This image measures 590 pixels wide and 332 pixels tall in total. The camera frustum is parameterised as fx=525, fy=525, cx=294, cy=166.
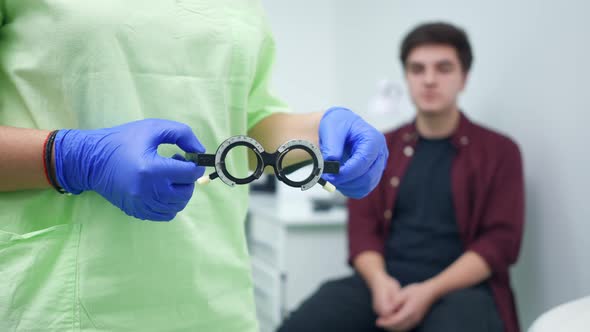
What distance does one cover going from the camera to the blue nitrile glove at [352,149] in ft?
2.44

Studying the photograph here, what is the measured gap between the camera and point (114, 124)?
71 centimetres

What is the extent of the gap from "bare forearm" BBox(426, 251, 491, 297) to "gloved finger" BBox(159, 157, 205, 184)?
0.94m

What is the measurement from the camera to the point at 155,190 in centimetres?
62

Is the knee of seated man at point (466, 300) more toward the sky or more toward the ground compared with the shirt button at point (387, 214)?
more toward the ground

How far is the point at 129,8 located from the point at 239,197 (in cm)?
31

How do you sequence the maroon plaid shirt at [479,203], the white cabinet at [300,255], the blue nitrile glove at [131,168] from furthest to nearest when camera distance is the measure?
the white cabinet at [300,255] < the maroon plaid shirt at [479,203] < the blue nitrile glove at [131,168]

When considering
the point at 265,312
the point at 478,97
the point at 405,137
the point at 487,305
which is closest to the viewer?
the point at 487,305

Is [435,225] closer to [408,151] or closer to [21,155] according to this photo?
[408,151]

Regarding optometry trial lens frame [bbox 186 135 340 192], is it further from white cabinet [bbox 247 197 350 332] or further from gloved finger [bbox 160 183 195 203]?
white cabinet [bbox 247 197 350 332]

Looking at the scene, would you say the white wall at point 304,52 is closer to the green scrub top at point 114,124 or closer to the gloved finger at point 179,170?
the green scrub top at point 114,124

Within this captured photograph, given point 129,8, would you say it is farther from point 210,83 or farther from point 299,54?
point 299,54

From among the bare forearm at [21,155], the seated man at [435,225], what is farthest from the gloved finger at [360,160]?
the seated man at [435,225]

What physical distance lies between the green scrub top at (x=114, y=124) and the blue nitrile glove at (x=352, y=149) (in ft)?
0.48

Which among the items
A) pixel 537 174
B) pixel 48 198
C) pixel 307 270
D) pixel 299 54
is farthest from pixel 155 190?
pixel 299 54
